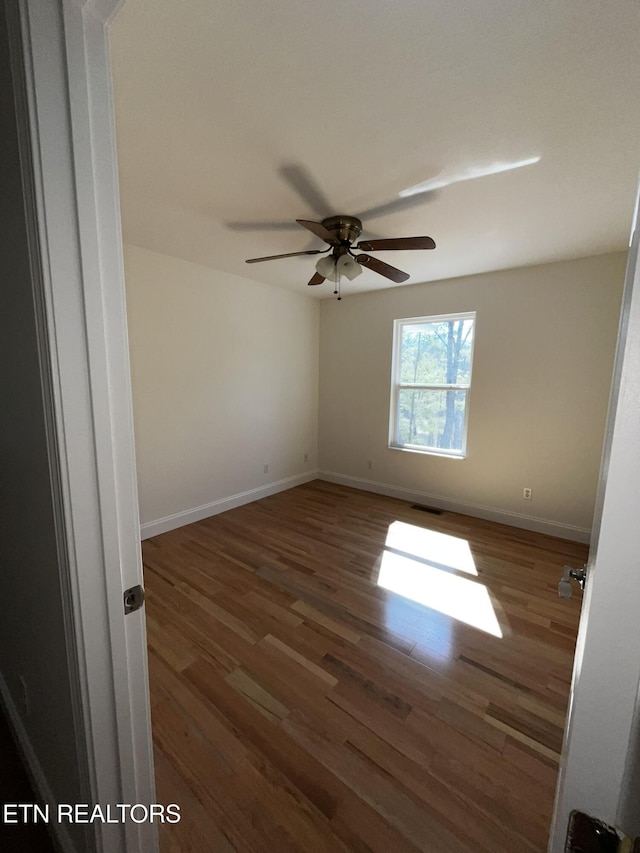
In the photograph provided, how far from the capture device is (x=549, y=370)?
305 cm

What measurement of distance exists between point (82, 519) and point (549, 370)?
11.7ft

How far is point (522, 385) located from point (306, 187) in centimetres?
260

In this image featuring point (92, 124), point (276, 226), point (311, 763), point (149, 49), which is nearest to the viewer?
point (92, 124)

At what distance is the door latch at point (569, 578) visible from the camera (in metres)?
0.85

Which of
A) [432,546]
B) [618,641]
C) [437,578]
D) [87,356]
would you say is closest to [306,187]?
[87,356]

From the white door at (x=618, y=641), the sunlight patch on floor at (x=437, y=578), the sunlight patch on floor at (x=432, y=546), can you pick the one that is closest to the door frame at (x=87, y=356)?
the white door at (x=618, y=641)

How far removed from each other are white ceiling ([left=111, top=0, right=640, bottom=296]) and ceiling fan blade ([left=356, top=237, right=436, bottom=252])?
0.23m

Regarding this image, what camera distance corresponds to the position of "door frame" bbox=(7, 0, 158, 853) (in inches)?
23.7

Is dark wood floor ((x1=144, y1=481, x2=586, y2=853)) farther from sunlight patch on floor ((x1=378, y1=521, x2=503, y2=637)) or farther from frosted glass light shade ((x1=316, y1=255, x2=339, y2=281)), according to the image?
frosted glass light shade ((x1=316, y1=255, x2=339, y2=281))

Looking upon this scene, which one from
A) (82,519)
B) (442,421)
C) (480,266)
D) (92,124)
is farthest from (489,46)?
(442,421)

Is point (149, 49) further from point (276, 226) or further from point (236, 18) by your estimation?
point (276, 226)

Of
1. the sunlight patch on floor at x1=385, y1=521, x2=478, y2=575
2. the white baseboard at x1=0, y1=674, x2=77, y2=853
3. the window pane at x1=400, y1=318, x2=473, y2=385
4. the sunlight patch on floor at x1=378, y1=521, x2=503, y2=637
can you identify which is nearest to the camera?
A: the white baseboard at x1=0, y1=674, x2=77, y2=853

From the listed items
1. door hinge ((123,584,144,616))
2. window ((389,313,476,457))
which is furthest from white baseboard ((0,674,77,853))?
window ((389,313,476,457))

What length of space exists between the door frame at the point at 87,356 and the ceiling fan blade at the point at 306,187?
1.20 meters
